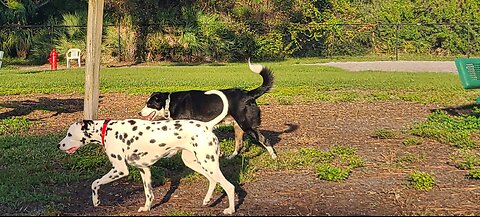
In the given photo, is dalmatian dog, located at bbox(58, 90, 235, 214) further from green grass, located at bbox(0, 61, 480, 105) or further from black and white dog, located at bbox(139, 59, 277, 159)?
green grass, located at bbox(0, 61, 480, 105)

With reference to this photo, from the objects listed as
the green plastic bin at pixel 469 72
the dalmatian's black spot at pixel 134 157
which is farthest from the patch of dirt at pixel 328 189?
the green plastic bin at pixel 469 72

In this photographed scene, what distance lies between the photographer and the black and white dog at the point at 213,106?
307 inches

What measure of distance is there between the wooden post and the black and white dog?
78 cm

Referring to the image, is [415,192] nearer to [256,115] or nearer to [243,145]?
[256,115]

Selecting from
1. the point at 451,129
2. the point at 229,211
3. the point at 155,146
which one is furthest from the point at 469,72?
the point at 155,146

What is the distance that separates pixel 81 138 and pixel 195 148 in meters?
1.17

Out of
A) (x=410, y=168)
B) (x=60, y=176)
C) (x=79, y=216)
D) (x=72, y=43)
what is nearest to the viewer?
(x=79, y=216)

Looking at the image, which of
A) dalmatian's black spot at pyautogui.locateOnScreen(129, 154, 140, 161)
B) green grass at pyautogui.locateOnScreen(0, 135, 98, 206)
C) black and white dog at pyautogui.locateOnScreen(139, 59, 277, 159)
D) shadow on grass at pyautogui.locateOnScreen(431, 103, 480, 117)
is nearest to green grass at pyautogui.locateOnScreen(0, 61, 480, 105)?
shadow on grass at pyautogui.locateOnScreen(431, 103, 480, 117)

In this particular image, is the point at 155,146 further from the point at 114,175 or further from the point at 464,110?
the point at 464,110

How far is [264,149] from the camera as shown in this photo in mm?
8469

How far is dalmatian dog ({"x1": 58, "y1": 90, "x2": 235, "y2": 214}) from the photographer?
5.44 metres

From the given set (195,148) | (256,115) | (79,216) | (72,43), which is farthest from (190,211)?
(72,43)

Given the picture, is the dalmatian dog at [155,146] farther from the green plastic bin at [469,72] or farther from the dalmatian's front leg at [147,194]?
the green plastic bin at [469,72]

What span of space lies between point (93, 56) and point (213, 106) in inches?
67.1
